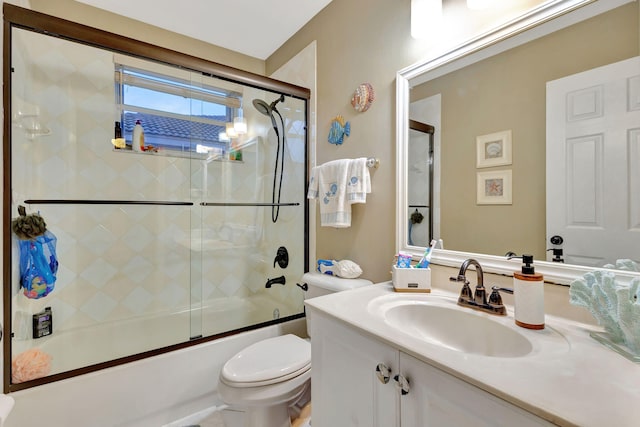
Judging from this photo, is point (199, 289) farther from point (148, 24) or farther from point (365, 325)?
point (148, 24)

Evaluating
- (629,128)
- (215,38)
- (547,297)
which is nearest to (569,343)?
(547,297)

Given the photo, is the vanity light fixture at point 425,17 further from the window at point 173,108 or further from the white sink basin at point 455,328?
the window at point 173,108

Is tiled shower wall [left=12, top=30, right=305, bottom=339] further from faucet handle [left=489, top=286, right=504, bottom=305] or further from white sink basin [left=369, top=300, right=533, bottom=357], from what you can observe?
faucet handle [left=489, top=286, right=504, bottom=305]

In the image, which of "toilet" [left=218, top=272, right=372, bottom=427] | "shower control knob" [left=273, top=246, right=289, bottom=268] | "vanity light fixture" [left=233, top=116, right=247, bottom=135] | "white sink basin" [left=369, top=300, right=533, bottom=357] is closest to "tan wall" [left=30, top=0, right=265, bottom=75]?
"vanity light fixture" [left=233, top=116, right=247, bottom=135]

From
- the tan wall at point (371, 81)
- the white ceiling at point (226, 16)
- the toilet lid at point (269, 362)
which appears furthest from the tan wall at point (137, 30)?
the toilet lid at point (269, 362)

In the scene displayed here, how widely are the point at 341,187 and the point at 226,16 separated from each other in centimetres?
151

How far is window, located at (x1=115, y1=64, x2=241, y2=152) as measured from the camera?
1.96 meters

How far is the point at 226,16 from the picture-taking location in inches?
77.9

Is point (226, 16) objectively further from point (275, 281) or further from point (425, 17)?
point (275, 281)

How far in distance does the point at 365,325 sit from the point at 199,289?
170cm

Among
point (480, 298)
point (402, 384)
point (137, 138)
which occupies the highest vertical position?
point (137, 138)

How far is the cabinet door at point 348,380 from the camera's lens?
2.45 ft

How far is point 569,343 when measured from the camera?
27.4 inches

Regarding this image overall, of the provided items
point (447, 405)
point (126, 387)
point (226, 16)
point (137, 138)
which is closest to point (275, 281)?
point (126, 387)
